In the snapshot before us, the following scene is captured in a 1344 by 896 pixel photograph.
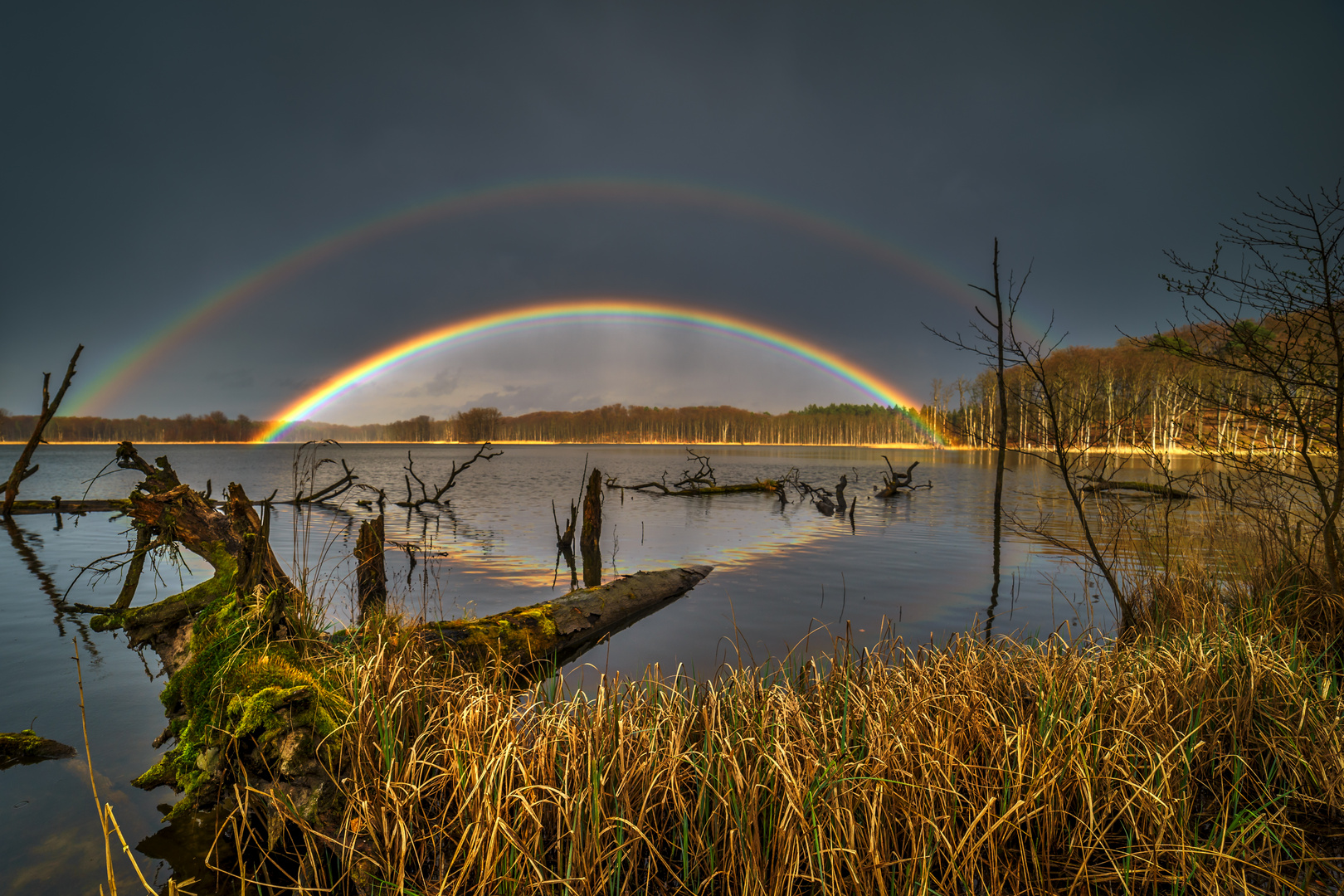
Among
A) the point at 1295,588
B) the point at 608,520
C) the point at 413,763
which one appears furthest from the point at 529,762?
the point at 608,520

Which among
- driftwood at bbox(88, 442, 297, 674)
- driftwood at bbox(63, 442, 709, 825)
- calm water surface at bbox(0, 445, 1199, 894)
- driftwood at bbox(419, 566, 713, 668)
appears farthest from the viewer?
driftwood at bbox(419, 566, 713, 668)

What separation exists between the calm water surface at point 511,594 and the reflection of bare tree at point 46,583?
7 cm

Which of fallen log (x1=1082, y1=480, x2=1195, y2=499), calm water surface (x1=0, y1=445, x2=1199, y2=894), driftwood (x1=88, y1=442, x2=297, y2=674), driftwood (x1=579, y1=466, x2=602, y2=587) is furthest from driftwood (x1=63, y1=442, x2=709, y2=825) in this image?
fallen log (x1=1082, y1=480, x2=1195, y2=499)

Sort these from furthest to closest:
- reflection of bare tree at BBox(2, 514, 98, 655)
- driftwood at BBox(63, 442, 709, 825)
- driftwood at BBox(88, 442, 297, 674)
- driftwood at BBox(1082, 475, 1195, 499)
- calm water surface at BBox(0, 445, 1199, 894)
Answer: reflection of bare tree at BBox(2, 514, 98, 655), driftwood at BBox(1082, 475, 1195, 499), driftwood at BBox(88, 442, 297, 674), calm water surface at BBox(0, 445, 1199, 894), driftwood at BBox(63, 442, 709, 825)

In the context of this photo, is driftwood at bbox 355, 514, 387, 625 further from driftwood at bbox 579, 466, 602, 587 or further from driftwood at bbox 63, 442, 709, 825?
driftwood at bbox 579, 466, 602, 587

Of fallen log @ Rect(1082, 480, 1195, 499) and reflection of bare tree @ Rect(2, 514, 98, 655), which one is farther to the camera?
reflection of bare tree @ Rect(2, 514, 98, 655)

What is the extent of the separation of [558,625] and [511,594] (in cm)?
425

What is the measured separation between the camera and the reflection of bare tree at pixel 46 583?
8.70 metres

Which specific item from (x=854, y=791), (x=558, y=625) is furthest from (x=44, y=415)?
(x=854, y=791)

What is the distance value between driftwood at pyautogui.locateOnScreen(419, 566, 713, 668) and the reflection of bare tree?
532 centimetres

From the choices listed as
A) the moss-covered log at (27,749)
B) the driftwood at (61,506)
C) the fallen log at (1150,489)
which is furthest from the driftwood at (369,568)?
the fallen log at (1150,489)

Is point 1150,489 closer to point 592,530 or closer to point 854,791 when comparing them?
point 854,791

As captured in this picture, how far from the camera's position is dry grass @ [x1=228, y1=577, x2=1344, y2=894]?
2.90 metres

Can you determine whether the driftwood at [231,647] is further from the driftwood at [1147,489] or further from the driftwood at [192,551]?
the driftwood at [1147,489]
